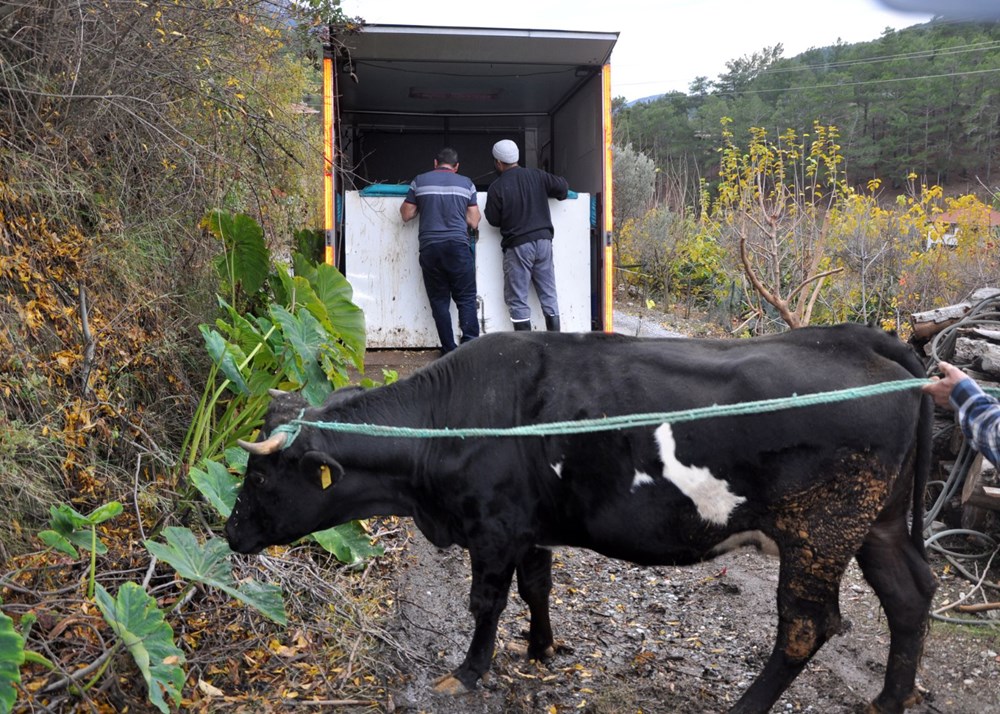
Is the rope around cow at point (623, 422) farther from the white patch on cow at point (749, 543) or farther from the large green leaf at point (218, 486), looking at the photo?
the white patch on cow at point (749, 543)

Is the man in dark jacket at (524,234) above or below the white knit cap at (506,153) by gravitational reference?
below

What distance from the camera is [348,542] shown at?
4.73 m

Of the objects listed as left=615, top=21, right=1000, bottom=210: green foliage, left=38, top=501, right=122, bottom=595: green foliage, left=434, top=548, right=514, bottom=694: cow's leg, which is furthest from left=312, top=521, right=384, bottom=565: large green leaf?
left=615, top=21, right=1000, bottom=210: green foliage

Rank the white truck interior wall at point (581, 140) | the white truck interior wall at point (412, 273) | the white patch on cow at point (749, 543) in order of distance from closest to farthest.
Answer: the white patch on cow at point (749, 543), the white truck interior wall at point (412, 273), the white truck interior wall at point (581, 140)

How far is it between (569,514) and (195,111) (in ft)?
13.4

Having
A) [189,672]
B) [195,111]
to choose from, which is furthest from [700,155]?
[189,672]

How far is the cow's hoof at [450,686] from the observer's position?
4.10m

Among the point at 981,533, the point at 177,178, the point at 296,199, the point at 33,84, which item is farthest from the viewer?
the point at 296,199

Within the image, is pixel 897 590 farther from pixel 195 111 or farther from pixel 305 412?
pixel 195 111

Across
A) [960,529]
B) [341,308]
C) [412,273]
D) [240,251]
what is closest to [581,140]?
[412,273]

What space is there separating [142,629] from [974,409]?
3045 millimetres

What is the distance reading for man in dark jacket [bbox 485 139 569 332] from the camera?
8602mm

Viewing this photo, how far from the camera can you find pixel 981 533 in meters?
5.27

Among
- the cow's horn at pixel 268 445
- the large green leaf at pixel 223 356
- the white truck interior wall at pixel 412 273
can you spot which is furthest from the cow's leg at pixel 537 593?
the white truck interior wall at pixel 412 273
